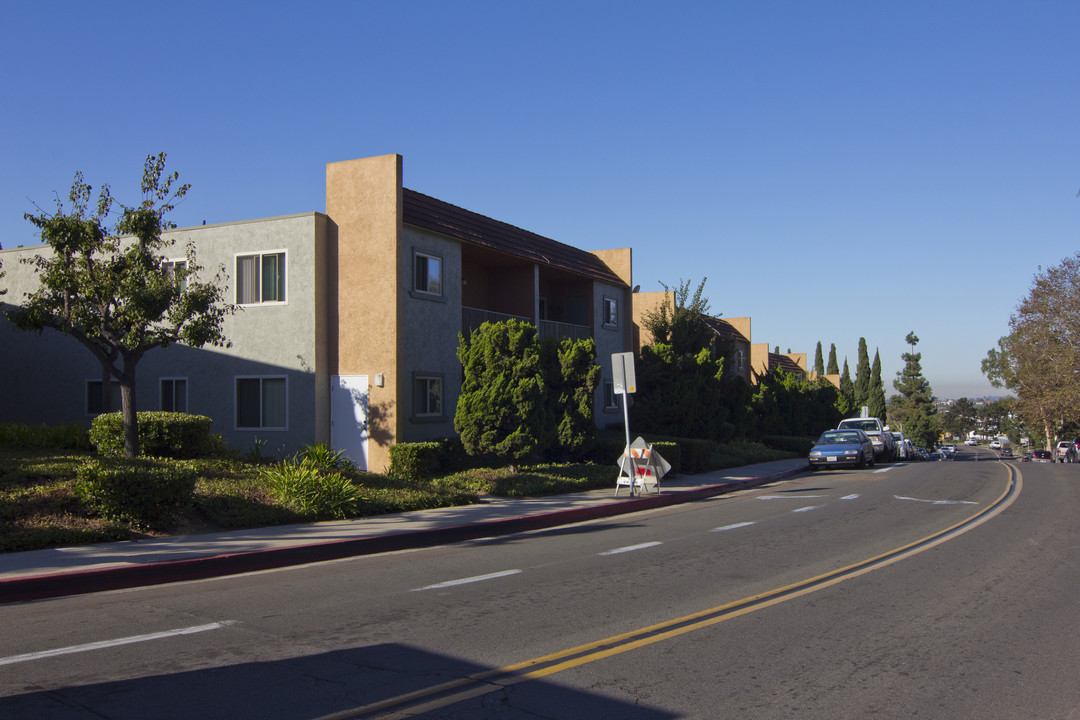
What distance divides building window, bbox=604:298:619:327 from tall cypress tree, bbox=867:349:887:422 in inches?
2405

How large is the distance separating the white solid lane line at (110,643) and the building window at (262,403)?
1320 centimetres

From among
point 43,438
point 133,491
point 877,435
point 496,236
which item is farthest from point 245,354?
point 877,435

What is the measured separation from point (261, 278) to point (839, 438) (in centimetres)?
1984

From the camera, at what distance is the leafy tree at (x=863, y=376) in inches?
3507

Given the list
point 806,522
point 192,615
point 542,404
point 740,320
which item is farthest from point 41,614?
point 740,320

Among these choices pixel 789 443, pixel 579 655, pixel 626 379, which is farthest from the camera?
pixel 789 443

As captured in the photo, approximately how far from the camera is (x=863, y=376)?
3600 inches

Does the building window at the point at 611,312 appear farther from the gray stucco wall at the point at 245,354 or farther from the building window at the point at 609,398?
the gray stucco wall at the point at 245,354

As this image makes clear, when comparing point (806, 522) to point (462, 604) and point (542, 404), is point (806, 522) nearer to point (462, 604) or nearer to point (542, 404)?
point (542, 404)

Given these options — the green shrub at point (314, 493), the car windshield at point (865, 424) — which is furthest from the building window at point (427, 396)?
the car windshield at point (865, 424)

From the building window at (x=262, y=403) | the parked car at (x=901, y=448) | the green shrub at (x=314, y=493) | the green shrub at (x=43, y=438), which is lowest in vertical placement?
the parked car at (x=901, y=448)

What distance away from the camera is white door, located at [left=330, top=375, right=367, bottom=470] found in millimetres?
19375

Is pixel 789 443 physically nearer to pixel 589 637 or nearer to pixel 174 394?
pixel 174 394

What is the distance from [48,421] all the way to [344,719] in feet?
73.1
